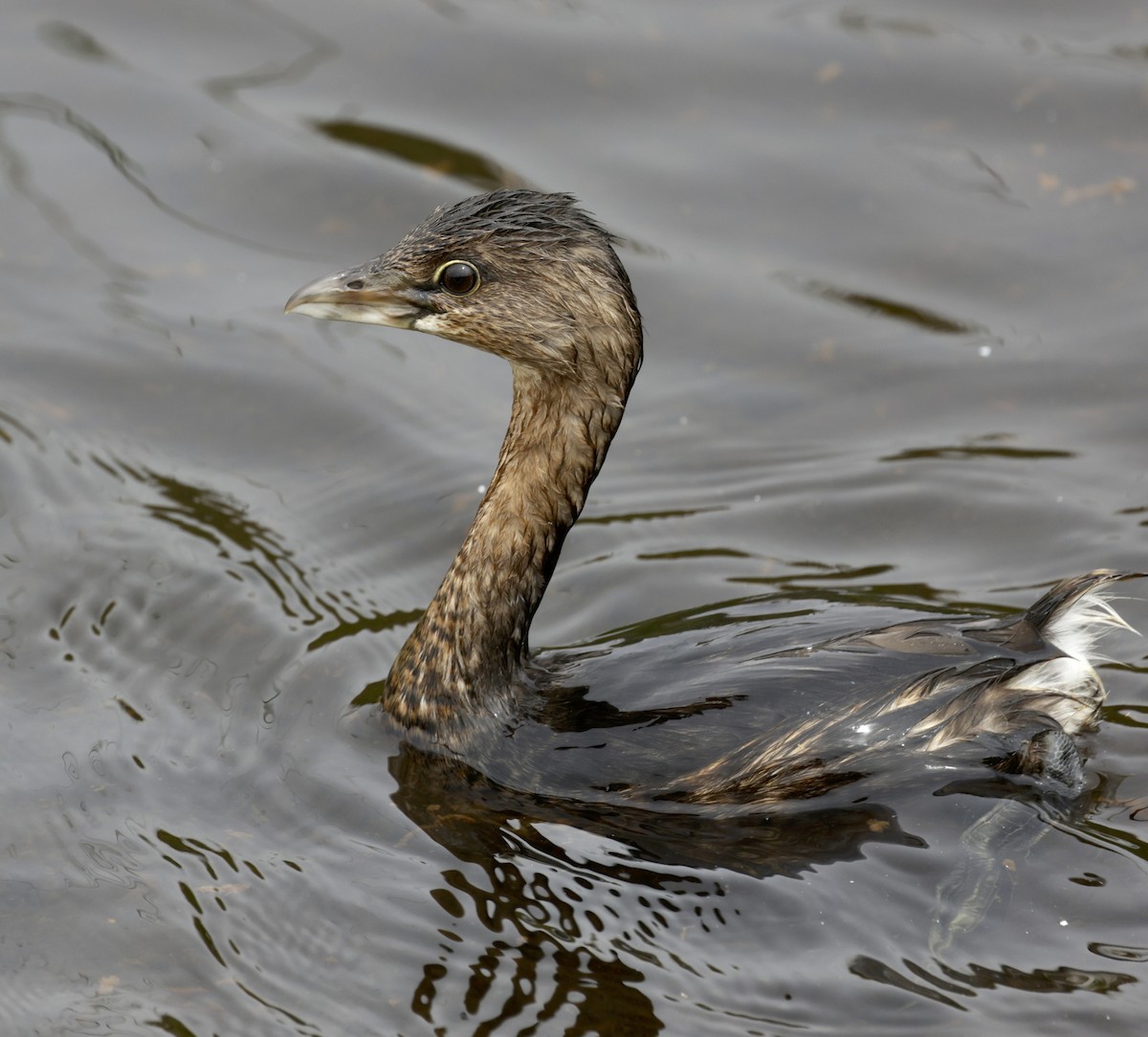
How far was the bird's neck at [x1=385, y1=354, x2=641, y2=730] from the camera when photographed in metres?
6.20

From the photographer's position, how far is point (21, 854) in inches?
227

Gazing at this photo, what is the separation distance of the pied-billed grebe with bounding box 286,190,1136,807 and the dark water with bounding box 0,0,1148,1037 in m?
0.22

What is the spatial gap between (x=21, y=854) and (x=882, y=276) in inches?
211

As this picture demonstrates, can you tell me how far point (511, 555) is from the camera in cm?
632

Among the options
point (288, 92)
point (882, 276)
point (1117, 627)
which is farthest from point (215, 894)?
point (288, 92)

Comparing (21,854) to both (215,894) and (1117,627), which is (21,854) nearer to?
(215,894)

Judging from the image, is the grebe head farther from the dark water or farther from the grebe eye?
the dark water

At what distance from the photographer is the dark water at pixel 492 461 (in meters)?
5.44

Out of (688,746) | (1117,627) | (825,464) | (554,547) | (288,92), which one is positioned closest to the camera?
(688,746)

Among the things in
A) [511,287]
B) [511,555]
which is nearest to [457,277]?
[511,287]

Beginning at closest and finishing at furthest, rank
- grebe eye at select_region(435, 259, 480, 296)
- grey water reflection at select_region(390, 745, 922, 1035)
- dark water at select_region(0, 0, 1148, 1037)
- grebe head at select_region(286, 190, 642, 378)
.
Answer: grey water reflection at select_region(390, 745, 922, 1035), dark water at select_region(0, 0, 1148, 1037), grebe head at select_region(286, 190, 642, 378), grebe eye at select_region(435, 259, 480, 296)

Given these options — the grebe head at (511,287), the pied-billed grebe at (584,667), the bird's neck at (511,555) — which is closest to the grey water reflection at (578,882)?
the pied-billed grebe at (584,667)

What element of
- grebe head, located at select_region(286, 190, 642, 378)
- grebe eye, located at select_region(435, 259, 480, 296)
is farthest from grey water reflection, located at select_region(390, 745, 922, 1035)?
grebe eye, located at select_region(435, 259, 480, 296)

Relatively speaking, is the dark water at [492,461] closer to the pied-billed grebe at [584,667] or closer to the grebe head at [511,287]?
the pied-billed grebe at [584,667]
